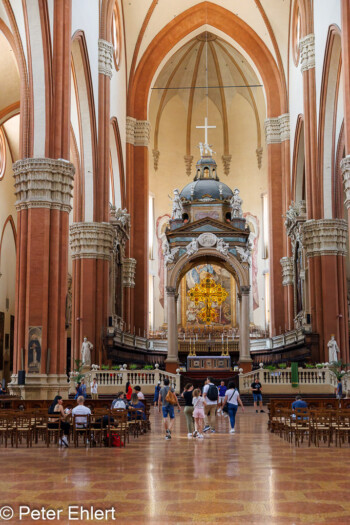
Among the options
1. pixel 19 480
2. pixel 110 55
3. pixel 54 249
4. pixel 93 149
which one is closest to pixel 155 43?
pixel 110 55

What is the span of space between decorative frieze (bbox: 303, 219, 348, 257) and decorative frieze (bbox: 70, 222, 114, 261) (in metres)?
8.51

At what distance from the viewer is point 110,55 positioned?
3048 cm

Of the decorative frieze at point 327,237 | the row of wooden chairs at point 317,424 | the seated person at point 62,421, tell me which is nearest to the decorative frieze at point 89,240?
the decorative frieze at point 327,237

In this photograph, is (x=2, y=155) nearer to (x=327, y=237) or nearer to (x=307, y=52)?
(x=307, y=52)

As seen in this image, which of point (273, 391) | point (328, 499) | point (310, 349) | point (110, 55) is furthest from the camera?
point (110, 55)

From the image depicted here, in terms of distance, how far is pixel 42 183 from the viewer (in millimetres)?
19922

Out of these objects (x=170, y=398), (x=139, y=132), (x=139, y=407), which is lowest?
(x=139, y=407)

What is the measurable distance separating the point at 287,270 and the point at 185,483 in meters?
29.4

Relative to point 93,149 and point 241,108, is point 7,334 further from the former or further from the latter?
point 241,108

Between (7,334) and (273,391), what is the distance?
588 inches

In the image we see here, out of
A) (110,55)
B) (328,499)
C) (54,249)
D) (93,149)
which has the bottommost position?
(328,499)

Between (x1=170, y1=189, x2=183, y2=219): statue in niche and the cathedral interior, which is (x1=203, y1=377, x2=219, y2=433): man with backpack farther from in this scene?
(x1=170, y1=189, x2=183, y2=219): statue in niche

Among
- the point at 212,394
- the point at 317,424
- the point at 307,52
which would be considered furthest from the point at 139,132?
the point at 317,424

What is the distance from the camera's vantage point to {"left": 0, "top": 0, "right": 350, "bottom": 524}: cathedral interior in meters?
9.05
